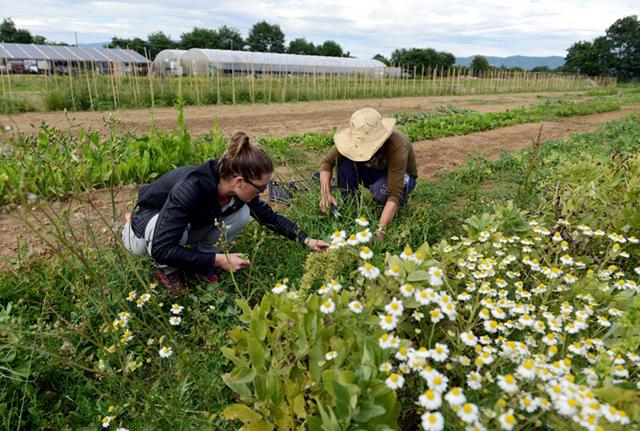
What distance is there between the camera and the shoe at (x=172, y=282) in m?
2.51

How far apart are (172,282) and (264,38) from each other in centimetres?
7064

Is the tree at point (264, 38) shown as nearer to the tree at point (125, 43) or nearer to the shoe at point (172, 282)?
the tree at point (125, 43)

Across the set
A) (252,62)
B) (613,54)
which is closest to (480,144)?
(252,62)

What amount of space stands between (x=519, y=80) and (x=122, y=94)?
29.6 meters

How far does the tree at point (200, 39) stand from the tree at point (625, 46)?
51.6 meters

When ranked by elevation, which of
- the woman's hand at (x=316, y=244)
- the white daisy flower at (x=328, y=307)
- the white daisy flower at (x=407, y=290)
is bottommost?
the woman's hand at (x=316, y=244)

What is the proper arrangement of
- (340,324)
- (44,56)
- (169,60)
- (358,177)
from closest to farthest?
1. (340,324)
2. (358,177)
3. (44,56)
4. (169,60)

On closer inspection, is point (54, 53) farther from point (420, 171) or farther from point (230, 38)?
point (230, 38)

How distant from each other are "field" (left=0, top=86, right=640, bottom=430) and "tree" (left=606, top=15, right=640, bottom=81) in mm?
65207

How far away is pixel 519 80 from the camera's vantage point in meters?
33.0

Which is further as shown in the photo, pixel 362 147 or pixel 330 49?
pixel 330 49

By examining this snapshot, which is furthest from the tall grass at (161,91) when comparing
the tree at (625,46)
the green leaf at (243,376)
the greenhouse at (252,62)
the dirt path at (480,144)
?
the tree at (625,46)

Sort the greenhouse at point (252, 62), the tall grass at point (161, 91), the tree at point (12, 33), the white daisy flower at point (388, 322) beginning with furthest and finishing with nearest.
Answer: the tree at point (12, 33)
the greenhouse at point (252, 62)
the tall grass at point (161, 91)
the white daisy flower at point (388, 322)

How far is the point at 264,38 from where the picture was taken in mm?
67188
